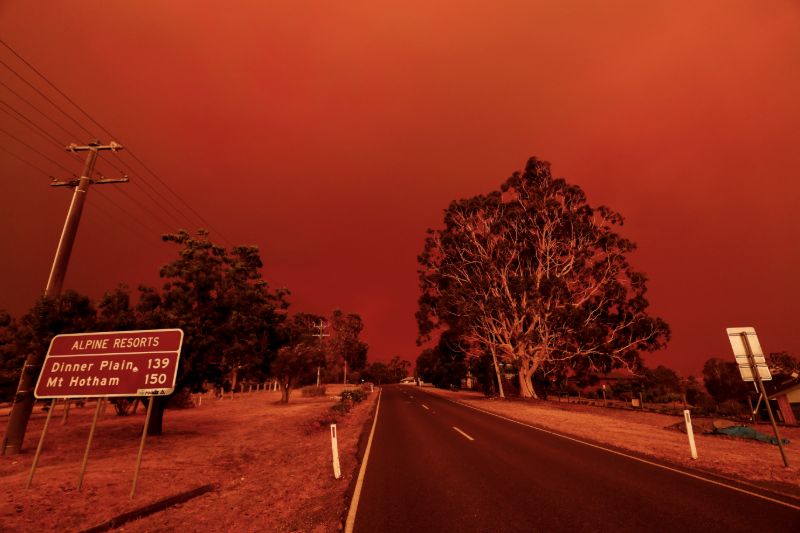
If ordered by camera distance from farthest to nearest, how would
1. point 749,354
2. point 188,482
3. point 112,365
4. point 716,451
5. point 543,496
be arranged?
point 716,451 → point 749,354 → point 188,482 → point 112,365 → point 543,496

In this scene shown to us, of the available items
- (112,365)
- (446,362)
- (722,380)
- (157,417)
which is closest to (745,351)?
(112,365)

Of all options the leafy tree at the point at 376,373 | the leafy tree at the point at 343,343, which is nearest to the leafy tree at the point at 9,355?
the leafy tree at the point at 343,343

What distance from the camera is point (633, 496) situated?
693 centimetres

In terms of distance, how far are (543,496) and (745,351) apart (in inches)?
344

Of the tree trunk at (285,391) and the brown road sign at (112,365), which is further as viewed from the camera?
the tree trunk at (285,391)

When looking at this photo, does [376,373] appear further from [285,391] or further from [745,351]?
[745,351]

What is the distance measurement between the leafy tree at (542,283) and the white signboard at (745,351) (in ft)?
77.7

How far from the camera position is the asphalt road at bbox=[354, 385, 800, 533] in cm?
570

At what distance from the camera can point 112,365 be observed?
8.72 metres

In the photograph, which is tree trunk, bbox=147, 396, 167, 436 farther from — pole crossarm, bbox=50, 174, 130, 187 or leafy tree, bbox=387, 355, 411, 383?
leafy tree, bbox=387, 355, 411, 383

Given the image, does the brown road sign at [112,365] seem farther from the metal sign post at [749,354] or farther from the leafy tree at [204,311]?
the metal sign post at [749,354]

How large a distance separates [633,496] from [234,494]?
26.2ft

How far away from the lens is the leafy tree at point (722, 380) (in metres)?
71.6

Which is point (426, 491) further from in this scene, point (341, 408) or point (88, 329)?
point (341, 408)
